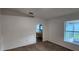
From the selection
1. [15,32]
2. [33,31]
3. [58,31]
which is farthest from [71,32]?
[15,32]

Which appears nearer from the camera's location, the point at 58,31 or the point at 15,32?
the point at 15,32

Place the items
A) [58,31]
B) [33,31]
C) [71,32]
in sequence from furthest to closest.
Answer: [33,31]
[58,31]
[71,32]

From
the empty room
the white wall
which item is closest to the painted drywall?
the empty room

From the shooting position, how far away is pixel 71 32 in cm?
257

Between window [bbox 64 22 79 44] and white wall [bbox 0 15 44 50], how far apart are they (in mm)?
1115

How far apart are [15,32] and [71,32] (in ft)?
7.65

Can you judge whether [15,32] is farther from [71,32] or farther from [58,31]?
[71,32]

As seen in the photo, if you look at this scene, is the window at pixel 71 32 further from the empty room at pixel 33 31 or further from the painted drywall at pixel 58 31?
the painted drywall at pixel 58 31

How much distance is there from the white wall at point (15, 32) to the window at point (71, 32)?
1115 mm

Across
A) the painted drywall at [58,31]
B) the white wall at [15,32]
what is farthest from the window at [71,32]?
the white wall at [15,32]

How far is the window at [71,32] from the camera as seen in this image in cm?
231

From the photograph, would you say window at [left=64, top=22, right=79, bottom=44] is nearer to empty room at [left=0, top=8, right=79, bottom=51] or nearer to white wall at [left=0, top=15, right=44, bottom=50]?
empty room at [left=0, top=8, right=79, bottom=51]
